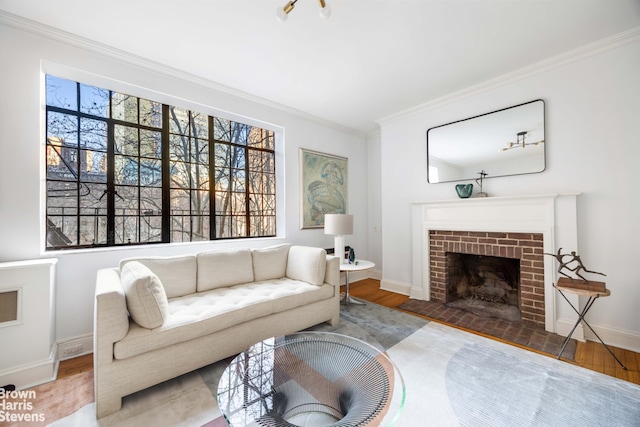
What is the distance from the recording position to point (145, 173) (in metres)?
2.77

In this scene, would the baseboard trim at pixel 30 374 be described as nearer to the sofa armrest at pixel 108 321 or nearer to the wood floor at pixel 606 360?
the sofa armrest at pixel 108 321

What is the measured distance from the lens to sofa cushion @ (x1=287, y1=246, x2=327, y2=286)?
2.67 m

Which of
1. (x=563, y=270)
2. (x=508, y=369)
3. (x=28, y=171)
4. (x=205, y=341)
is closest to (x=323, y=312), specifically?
(x=205, y=341)

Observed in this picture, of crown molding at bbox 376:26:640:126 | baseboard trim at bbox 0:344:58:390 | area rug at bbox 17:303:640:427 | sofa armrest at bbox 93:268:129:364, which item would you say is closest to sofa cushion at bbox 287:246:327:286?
area rug at bbox 17:303:640:427

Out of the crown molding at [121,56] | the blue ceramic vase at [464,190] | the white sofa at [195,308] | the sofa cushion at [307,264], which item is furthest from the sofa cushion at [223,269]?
the blue ceramic vase at [464,190]

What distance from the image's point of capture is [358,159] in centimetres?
473

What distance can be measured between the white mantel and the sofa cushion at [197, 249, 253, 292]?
2332 millimetres

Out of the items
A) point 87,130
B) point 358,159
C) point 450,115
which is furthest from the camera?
point 358,159

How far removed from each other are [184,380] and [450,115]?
393cm

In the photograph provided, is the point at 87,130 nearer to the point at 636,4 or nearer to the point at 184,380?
the point at 184,380

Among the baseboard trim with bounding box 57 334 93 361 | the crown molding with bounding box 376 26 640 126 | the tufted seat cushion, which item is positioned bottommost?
the baseboard trim with bounding box 57 334 93 361

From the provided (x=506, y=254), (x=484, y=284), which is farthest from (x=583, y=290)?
(x=484, y=284)

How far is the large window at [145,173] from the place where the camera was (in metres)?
2.36

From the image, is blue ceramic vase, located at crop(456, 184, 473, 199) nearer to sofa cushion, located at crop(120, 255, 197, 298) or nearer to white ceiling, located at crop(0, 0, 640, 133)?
white ceiling, located at crop(0, 0, 640, 133)
